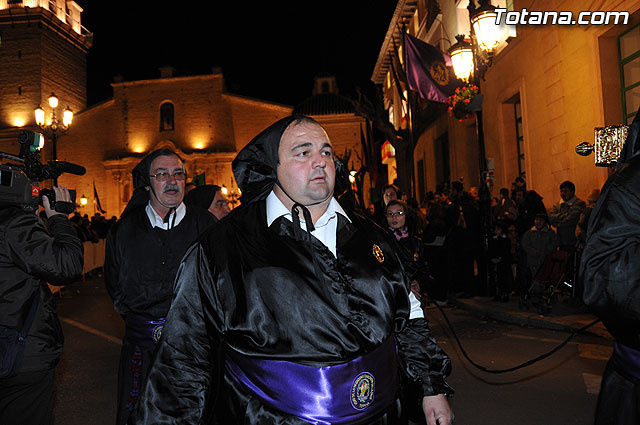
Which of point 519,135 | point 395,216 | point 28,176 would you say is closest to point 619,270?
point 28,176

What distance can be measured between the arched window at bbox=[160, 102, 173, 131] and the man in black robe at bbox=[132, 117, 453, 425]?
44.4 metres

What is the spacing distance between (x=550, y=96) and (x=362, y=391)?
12.1 metres

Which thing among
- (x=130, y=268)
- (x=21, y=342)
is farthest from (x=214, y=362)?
(x=130, y=268)

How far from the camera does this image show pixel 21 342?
107 inches

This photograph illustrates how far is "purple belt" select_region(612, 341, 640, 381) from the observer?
2.10 meters

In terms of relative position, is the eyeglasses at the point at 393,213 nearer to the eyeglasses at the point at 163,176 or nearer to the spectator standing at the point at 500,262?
the eyeglasses at the point at 163,176

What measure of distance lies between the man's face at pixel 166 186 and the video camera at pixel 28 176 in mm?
566

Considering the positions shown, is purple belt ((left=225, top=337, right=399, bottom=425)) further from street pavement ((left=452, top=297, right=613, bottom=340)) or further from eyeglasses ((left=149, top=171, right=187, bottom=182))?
street pavement ((left=452, top=297, right=613, bottom=340))

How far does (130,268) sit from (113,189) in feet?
140

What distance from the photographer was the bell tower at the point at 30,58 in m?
38.0

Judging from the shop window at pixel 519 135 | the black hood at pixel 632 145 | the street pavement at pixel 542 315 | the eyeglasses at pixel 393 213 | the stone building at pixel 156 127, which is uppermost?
the stone building at pixel 156 127

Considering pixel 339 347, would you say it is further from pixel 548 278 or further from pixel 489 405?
pixel 548 278

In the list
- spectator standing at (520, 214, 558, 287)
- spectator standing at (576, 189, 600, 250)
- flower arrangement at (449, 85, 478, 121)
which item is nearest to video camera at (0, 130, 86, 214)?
spectator standing at (576, 189, 600, 250)

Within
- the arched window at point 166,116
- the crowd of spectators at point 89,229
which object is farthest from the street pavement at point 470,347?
the arched window at point 166,116
